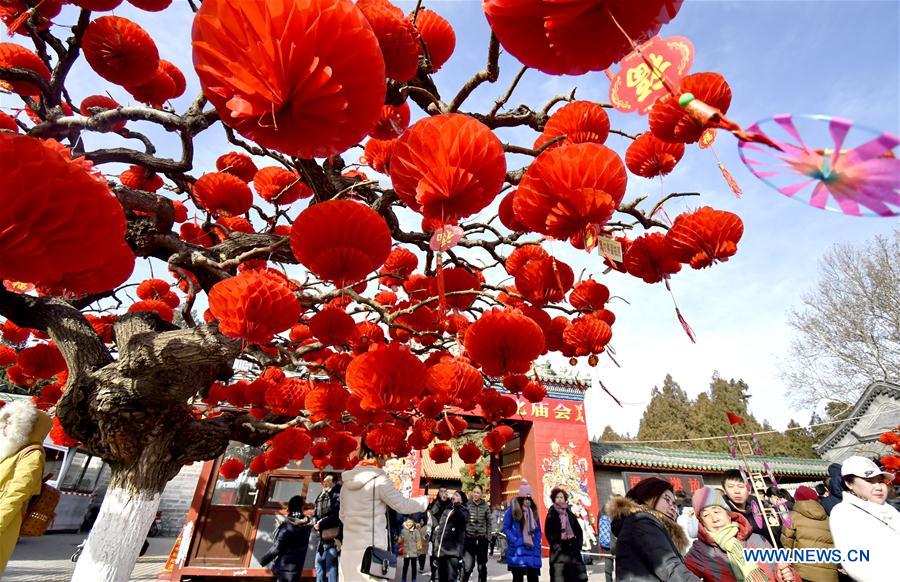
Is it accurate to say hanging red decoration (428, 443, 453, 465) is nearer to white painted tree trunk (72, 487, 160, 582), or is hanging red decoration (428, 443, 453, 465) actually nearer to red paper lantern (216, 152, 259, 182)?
white painted tree trunk (72, 487, 160, 582)

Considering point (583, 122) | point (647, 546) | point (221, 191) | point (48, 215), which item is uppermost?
point (221, 191)

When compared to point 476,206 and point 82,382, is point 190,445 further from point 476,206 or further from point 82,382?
point 476,206

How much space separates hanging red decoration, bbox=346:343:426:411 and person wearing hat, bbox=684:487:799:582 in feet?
7.17

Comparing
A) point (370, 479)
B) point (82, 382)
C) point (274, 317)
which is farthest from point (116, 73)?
point (370, 479)

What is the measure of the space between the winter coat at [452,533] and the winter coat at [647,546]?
4008 mm

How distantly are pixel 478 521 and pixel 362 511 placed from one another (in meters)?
2.94

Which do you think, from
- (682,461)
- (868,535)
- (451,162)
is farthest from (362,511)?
(682,461)

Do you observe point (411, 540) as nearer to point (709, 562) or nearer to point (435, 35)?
point (709, 562)

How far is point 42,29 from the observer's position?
3.07 m

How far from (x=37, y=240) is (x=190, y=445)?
11.5 feet

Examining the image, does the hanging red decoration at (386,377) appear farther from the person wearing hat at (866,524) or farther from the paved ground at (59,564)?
the paved ground at (59,564)

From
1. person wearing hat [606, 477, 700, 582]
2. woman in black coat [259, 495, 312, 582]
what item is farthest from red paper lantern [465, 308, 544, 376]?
woman in black coat [259, 495, 312, 582]

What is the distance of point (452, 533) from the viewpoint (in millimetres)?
5859

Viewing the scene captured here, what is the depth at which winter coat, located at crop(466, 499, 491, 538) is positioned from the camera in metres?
6.20
